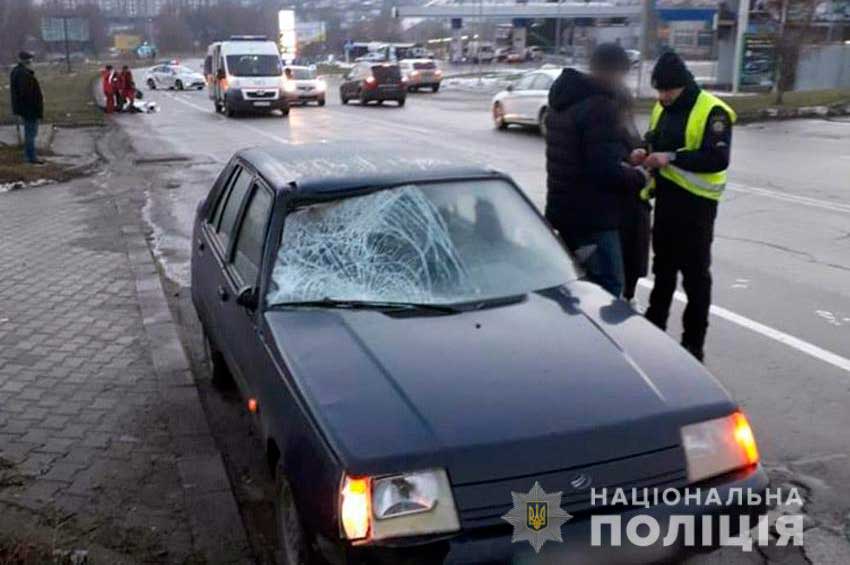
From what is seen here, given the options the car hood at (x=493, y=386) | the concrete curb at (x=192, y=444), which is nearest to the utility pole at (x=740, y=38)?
the concrete curb at (x=192, y=444)

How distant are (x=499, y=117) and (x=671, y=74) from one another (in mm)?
19189

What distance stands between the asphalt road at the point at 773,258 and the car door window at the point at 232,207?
1.18m

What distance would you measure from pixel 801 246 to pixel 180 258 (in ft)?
20.7

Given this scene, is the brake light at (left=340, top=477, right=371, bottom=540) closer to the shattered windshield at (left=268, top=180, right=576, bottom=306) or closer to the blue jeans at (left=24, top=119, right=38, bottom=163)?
the shattered windshield at (left=268, top=180, right=576, bottom=306)

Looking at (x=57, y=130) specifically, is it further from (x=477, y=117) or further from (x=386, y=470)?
(x=386, y=470)

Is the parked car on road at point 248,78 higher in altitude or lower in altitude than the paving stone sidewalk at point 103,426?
higher

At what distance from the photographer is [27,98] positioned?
16.4 m

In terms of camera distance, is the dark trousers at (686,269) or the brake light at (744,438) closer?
the brake light at (744,438)

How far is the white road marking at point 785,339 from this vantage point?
20.3 ft

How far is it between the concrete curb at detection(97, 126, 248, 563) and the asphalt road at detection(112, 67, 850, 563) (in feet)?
4.44

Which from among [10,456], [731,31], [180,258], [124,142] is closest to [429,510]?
[10,456]

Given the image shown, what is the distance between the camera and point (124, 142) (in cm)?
2256

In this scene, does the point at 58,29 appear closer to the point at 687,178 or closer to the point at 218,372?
the point at 218,372

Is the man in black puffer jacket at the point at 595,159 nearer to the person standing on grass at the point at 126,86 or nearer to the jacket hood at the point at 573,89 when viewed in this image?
the jacket hood at the point at 573,89
